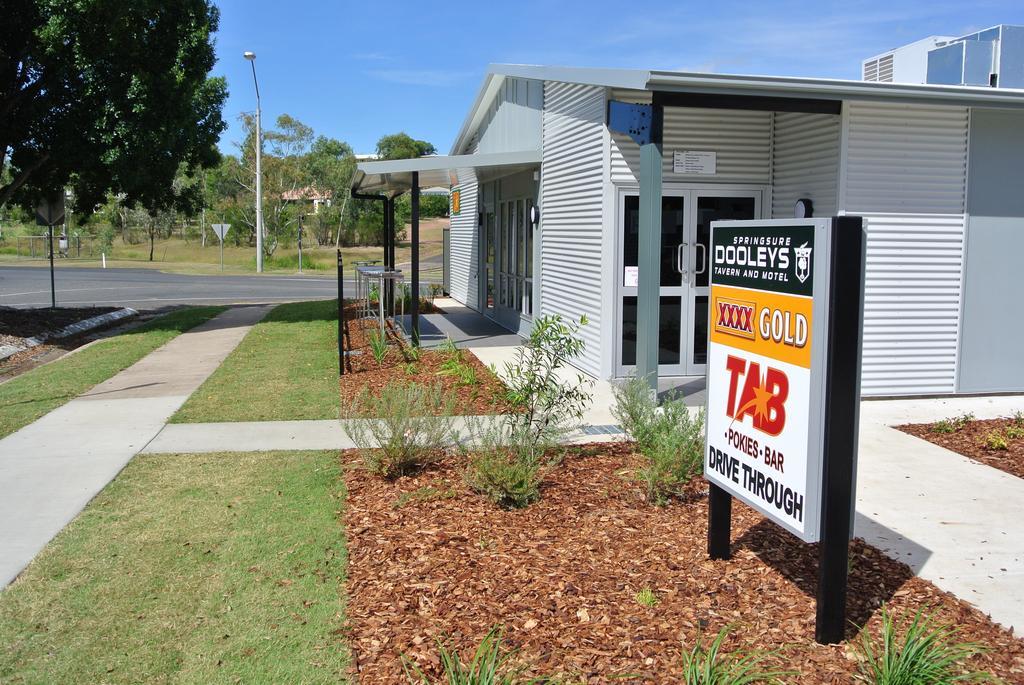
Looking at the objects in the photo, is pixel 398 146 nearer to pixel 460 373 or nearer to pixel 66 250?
pixel 66 250

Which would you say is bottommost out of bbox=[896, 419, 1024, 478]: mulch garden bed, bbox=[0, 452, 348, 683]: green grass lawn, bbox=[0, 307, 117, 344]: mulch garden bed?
bbox=[0, 452, 348, 683]: green grass lawn

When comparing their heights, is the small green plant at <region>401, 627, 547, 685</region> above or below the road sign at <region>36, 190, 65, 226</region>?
below

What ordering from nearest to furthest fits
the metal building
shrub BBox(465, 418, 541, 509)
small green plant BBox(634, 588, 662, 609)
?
small green plant BBox(634, 588, 662, 609) < shrub BBox(465, 418, 541, 509) < the metal building

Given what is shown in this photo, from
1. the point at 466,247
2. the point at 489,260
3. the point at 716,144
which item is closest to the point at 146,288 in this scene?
the point at 466,247

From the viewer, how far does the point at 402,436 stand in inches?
262

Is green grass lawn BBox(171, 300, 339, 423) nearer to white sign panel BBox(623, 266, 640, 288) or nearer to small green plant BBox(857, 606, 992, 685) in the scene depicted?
white sign panel BBox(623, 266, 640, 288)

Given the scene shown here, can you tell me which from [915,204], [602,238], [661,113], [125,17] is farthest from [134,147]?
[915,204]

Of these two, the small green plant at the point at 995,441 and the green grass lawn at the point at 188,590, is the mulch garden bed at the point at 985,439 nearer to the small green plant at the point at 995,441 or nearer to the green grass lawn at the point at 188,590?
the small green plant at the point at 995,441

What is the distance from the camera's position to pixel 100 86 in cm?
1559

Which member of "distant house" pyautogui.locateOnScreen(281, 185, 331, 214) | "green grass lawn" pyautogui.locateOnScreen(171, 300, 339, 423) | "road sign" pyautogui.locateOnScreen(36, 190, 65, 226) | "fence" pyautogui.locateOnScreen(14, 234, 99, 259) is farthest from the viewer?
"distant house" pyautogui.locateOnScreen(281, 185, 331, 214)

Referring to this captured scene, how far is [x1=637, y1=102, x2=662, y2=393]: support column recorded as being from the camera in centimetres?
872

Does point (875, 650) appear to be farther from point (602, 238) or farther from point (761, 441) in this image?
point (602, 238)

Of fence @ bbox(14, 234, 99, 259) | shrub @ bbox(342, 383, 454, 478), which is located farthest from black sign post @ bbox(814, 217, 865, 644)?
fence @ bbox(14, 234, 99, 259)

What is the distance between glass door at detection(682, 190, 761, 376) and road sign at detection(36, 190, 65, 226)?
554 inches
